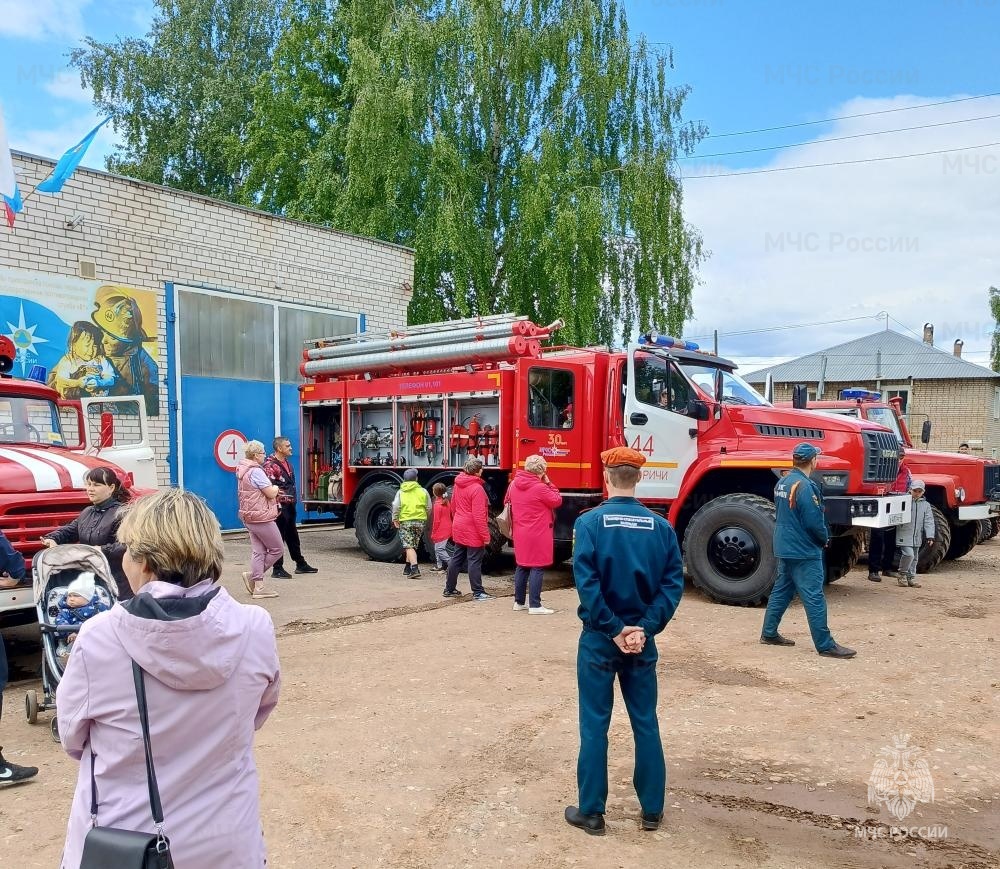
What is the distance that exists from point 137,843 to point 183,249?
13.7 metres

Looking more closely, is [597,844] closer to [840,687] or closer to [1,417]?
[840,687]

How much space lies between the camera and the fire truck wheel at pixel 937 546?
40.6 feet

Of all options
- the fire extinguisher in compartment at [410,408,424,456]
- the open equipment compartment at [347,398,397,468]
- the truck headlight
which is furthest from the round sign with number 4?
the truck headlight

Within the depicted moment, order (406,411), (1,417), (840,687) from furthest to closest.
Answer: (406,411) → (1,417) → (840,687)

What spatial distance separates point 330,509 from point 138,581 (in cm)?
1164

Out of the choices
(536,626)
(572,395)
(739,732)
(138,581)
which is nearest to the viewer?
(138,581)

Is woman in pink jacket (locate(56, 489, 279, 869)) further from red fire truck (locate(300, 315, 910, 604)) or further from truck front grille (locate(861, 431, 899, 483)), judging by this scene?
truck front grille (locate(861, 431, 899, 483))

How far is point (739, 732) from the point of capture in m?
5.32

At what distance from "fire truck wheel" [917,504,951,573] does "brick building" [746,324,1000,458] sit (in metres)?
24.4

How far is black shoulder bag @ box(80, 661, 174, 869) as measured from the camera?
1929mm

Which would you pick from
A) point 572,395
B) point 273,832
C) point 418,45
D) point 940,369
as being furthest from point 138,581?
point 940,369

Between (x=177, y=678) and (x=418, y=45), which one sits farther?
(x=418, y=45)

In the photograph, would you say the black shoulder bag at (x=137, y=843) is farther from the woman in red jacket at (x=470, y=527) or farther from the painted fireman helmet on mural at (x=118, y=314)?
the painted fireman helmet on mural at (x=118, y=314)

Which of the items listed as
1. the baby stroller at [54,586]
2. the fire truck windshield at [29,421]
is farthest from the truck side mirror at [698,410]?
the baby stroller at [54,586]
